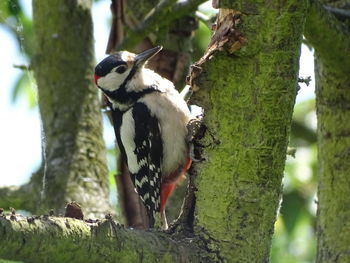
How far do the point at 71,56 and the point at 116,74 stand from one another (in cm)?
57

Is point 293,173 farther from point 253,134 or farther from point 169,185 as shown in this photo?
point 253,134

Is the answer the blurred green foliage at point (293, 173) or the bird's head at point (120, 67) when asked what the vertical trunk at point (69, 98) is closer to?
the blurred green foliage at point (293, 173)

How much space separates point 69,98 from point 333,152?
1766 millimetres

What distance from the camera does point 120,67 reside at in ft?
14.5

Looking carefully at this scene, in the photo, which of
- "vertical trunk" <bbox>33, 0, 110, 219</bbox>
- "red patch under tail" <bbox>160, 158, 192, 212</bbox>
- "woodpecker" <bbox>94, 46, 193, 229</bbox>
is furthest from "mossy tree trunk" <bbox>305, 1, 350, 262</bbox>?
"vertical trunk" <bbox>33, 0, 110, 219</bbox>

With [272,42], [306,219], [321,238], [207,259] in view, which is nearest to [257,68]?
[272,42]

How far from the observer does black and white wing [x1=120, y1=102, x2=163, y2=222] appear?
4.41m

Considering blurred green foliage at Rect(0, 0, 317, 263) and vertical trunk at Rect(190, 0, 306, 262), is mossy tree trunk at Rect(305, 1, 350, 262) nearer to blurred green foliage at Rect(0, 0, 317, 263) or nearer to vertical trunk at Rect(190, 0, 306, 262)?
vertical trunk at Rect(190, 0, 306, 262)

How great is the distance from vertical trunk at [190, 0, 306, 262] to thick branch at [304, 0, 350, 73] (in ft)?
0.61

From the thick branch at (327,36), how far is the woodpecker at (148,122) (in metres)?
1.03

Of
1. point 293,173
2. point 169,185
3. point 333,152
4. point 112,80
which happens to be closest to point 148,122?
point 112,80

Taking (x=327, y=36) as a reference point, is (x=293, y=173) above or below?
above

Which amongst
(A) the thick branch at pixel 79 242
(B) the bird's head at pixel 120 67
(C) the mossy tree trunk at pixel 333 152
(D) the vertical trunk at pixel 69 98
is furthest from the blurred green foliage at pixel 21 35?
(C) the mossy tree trunk at pixel 333 152

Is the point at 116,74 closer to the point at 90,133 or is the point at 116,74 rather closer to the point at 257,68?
the point at 90,133
